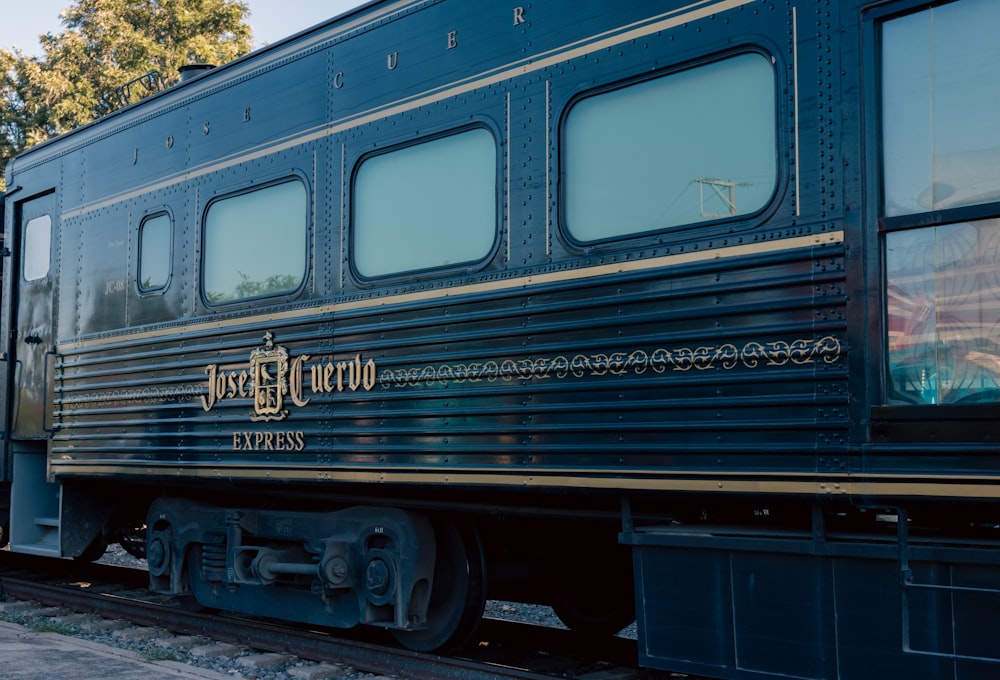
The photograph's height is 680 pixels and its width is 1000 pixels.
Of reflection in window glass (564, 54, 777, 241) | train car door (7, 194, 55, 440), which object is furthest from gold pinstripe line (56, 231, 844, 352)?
train car door (7, 194, 55, 440)

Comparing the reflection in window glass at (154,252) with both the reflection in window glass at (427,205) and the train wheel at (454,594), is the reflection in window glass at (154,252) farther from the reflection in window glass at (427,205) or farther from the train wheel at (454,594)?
the train wheel at (454,594)

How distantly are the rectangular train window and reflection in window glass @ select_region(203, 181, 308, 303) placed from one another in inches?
149

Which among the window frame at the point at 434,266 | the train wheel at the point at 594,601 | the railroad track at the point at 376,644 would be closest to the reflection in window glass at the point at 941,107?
the window frame at the point at 434,266

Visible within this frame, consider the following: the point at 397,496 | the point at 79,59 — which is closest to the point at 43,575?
the point at 397,496

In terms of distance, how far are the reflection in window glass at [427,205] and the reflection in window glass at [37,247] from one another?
169 inches

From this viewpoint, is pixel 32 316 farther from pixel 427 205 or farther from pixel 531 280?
pixel 531 280

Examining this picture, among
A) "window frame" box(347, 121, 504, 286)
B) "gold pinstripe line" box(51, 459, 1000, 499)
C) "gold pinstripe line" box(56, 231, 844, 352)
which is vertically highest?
"window frame" box(347, 121, 504, 286)

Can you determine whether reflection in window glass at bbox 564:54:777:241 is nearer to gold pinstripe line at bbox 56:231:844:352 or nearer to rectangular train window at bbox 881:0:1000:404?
gold pinstripe line at bbox 56:231:844:352

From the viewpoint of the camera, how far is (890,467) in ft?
14.1

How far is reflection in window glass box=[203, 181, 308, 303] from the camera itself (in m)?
7.07

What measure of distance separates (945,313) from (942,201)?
433 mm

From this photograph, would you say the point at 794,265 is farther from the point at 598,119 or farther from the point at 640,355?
the point at 598,119

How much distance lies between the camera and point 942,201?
4.31 meters

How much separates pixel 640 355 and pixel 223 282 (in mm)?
3624
